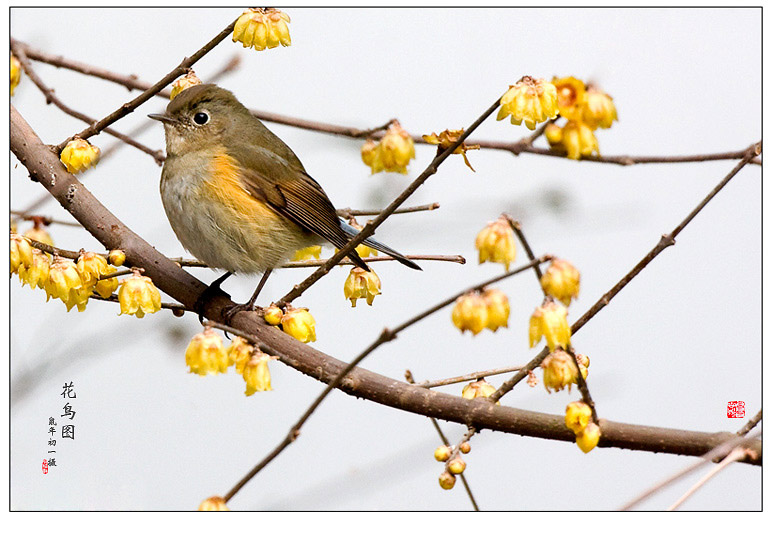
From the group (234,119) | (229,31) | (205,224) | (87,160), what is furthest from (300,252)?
(229,31)

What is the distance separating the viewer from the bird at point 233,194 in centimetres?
356

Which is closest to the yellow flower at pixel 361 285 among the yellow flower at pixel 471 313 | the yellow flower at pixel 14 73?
the yellow flower at pixel 471 313

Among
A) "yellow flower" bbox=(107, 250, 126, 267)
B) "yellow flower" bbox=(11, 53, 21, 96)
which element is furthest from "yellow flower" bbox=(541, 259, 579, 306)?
"yellow flower" bbox=(11, 53, 21, 96)

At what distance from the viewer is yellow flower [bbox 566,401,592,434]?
2.12 m

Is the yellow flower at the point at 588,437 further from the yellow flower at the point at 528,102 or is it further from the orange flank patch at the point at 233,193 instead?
the orange flank patch at the point at 233,193

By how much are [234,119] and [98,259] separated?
5.04 feet

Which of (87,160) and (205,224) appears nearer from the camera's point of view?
(87,160)

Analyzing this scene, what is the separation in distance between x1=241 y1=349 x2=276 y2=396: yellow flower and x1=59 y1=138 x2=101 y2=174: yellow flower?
39.1 inches

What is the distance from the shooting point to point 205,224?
3547 mm

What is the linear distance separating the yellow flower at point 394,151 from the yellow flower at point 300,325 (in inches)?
29.1

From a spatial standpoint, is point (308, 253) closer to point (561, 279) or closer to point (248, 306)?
point (248, 306)

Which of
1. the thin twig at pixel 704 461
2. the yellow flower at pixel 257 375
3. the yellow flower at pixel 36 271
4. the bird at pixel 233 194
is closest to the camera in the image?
the thin twig at pixel 704 461

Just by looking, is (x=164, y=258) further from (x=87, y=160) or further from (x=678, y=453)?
(x=678, y=453)

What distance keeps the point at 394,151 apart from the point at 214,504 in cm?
146
